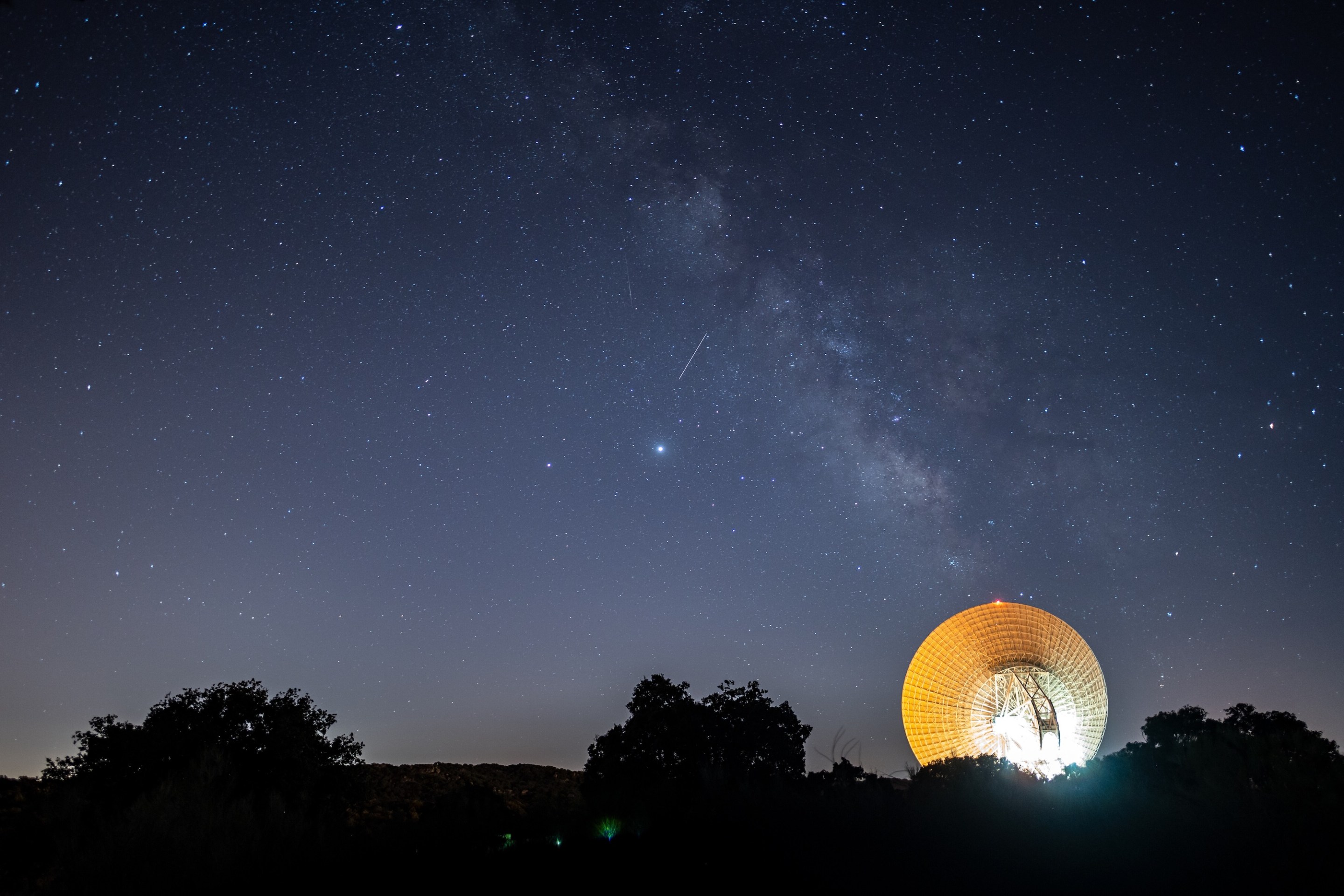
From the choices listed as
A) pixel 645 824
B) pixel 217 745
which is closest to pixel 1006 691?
pixel 645 824

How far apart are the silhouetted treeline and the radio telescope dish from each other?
12.8 feet

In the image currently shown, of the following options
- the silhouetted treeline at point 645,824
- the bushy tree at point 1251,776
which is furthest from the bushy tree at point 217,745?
the bushy tree at point 1251,776

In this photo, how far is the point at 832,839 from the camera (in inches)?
532

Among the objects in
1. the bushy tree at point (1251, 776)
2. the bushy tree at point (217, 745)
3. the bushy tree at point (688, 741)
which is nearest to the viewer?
the bushy tree at point (1251, 776)

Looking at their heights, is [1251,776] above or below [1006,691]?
below

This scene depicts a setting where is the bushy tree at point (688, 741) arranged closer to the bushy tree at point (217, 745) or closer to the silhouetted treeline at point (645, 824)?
the silhouetted treeline at point (645, 824)

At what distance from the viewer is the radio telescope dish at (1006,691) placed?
31.5m

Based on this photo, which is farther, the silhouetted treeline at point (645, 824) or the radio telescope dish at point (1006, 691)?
the radio telescope dish at point (1006, 691)

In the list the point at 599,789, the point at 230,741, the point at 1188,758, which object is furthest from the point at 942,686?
the point at 230,741

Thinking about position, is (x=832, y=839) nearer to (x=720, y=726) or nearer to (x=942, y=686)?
(x=720, y=726)

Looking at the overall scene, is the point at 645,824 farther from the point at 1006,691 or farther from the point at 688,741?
the point at 1006,691

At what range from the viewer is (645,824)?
787 inches

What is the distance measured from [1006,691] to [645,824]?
21674mm

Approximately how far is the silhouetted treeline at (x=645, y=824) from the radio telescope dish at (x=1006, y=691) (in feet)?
12.8
